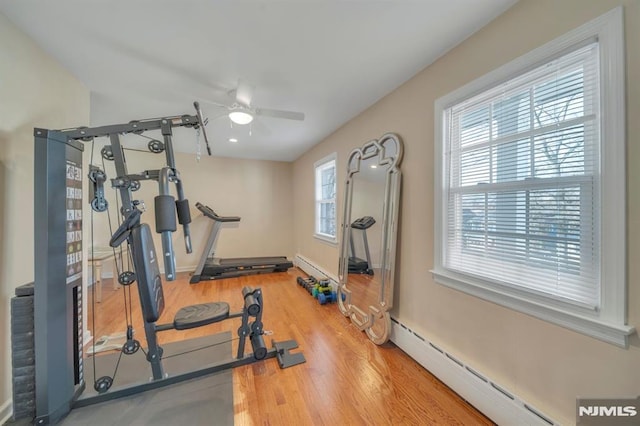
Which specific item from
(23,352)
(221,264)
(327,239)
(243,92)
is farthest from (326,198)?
(23,352)

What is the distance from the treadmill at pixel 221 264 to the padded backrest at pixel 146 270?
283 cm

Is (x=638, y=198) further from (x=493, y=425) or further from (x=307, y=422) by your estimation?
(x=307, y=422)

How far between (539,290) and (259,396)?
182 cm

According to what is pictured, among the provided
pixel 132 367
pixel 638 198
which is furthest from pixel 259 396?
pixel 638 198

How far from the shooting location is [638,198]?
94 cm

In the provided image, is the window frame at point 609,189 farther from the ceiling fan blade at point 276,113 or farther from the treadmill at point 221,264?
the treadmill at point 221,264

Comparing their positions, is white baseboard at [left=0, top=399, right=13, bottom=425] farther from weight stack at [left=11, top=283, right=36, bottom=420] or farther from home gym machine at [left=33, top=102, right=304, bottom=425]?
home gym machine at [left=33, top=102, right=304, bottom=425]

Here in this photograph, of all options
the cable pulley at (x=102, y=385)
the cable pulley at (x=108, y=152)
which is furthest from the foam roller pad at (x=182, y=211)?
the cable pulley at (x=102, y=385)

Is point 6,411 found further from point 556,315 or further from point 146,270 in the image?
point 556,315

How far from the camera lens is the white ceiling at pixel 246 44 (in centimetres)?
134

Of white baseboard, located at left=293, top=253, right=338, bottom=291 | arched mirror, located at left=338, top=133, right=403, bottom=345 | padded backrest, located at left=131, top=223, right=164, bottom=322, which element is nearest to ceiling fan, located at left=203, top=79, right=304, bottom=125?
arched mirror, located at left=338, top=133, right=403, bottom=345

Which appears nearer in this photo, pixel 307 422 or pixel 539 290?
pixel 539 290

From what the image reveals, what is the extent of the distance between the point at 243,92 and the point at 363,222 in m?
1.76

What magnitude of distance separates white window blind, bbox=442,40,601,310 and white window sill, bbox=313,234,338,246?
1.97 m
